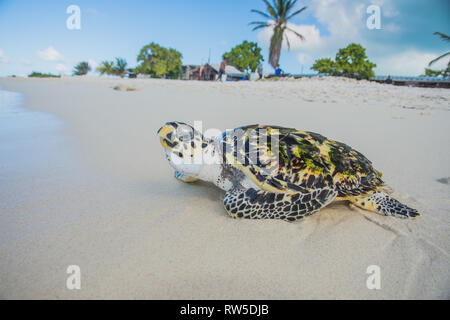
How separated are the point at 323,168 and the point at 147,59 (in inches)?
1817

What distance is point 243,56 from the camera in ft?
144

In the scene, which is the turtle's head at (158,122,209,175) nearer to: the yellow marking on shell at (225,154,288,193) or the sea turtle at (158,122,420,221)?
the sea turtle at (158,122,420,221)

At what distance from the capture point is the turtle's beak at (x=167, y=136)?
2.09 meters

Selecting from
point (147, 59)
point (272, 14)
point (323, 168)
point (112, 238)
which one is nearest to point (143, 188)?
point (112, 238)

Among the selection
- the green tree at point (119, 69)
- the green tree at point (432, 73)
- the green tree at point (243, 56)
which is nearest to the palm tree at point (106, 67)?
the green tree at point (119, 69)

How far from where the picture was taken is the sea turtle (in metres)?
1.84

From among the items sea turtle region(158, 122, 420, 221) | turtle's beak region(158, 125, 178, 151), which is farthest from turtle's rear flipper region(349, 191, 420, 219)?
turtle's beak region(158, 125, 178, 151)

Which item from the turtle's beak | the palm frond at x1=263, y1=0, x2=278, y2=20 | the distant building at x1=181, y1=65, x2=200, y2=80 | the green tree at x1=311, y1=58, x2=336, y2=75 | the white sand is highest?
the palm frond at x1=263, y1=0, x2=278, y2=20

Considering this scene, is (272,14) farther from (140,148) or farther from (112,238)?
(112,238)

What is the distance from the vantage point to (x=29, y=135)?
13.0ft

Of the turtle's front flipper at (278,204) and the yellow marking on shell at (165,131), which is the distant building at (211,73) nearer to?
the yellow marking on shell at (165,131)

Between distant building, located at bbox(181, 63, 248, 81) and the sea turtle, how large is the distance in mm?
26331

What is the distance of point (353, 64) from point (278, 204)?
94.8 ft

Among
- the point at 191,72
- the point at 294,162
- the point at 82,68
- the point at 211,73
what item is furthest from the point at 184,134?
the point at 82,68
